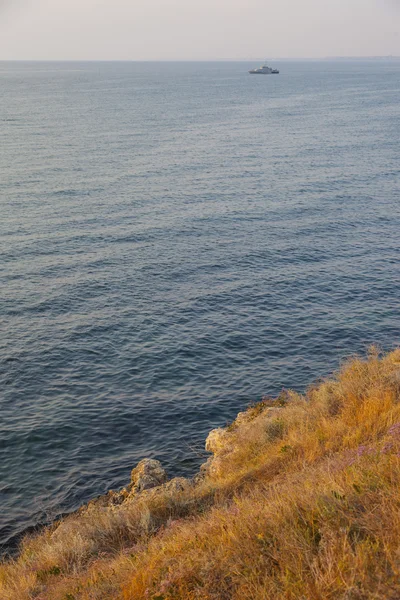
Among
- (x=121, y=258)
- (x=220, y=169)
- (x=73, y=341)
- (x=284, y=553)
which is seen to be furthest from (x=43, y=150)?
(x=284, y=553)

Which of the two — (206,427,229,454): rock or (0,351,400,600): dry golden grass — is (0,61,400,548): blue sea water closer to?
(206,427,229,454): rock

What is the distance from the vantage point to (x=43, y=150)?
7775 centimetres

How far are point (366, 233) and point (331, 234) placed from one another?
10.3 feet

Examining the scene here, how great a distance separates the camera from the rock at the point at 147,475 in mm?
20031

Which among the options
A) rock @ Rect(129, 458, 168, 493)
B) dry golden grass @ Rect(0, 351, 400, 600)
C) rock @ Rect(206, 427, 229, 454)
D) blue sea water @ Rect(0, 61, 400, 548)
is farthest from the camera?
blue sea water @ Rect(0, 61, 400, 548)

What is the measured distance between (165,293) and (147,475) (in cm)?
1769

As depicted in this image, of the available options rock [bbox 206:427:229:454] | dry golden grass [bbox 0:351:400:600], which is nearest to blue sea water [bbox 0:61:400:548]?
rock [bbox 206:427:229:454]

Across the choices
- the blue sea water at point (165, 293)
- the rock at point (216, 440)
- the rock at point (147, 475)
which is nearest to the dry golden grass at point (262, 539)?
the rock at point (147, 475)

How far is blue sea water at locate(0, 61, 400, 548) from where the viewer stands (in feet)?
80.1

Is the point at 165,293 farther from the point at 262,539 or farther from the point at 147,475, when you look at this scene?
the point at 262,539

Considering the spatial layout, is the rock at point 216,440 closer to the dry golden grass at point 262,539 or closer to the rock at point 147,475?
the rock at point 147,475

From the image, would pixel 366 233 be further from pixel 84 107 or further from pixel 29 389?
pixel 84 107

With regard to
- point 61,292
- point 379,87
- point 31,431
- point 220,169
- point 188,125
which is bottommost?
point 31,431

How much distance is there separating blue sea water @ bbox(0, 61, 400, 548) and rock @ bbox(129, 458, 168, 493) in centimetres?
105
